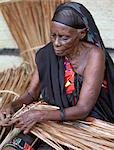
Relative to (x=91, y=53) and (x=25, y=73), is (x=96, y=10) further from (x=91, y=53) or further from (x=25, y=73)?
(x=91, y=53)

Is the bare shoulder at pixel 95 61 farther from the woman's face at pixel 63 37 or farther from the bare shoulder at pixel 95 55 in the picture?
the woman's face at pixel 63 37

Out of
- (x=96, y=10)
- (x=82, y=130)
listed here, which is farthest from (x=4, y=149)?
(x=96, y=10)

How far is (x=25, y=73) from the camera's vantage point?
10.3ft

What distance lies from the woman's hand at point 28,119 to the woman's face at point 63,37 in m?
0.32

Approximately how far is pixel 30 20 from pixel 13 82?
48cm

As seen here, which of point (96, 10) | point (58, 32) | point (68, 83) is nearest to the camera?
point (58, 32)

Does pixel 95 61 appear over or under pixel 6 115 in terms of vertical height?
over

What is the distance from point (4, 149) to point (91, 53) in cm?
66

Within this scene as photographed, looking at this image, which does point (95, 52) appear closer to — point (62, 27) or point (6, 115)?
point (62, 27)

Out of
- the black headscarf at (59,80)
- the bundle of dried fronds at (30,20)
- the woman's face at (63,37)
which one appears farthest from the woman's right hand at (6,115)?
the bundle of dried fronds at (30,20)

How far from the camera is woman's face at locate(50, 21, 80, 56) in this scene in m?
2.19

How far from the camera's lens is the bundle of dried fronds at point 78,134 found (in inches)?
86.5

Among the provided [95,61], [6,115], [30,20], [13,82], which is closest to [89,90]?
[95,61]

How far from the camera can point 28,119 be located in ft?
7.27
